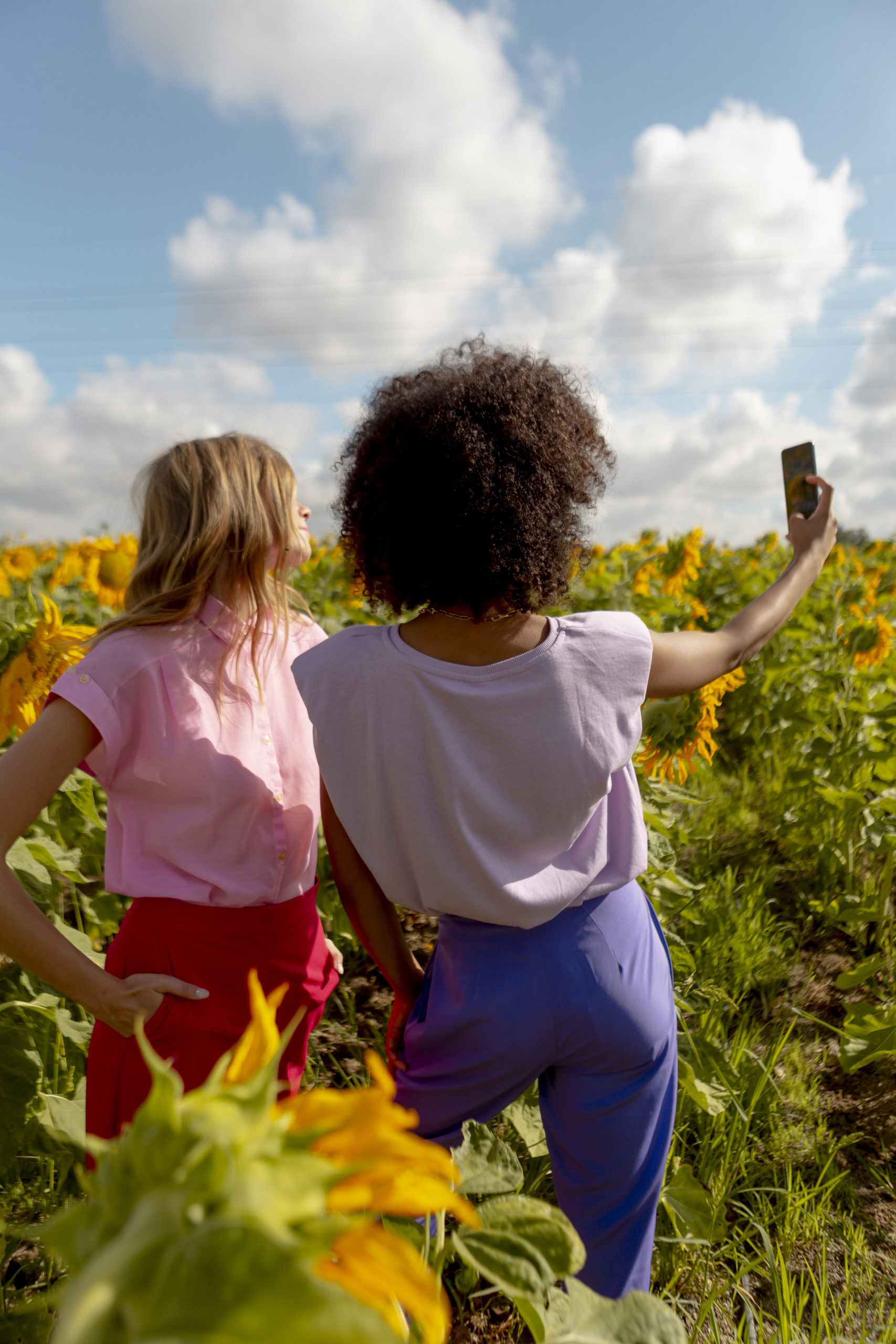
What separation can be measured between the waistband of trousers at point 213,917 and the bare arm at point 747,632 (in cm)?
67

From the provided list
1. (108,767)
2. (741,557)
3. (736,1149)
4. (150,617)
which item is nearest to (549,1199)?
(736,1149)

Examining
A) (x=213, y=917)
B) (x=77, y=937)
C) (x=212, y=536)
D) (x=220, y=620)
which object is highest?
(x=212, y=536)

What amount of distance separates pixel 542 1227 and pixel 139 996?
84 centimetres

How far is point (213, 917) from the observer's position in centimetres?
137

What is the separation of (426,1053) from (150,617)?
2.41 feet

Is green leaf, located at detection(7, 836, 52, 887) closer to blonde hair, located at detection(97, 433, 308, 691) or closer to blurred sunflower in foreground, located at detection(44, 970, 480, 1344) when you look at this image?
blonde hair, located at detection(97, 433, 308, 691)

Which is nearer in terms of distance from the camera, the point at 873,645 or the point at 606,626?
the point at 606,626

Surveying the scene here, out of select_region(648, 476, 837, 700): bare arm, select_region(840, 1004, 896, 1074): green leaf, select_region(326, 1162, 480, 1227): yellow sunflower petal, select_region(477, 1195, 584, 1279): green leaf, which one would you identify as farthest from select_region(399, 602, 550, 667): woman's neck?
select_region(840, 1004, 896, 1074): green leaf

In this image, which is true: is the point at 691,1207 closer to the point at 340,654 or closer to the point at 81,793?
the point at 340,654

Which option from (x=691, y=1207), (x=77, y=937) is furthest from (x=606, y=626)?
(x=691, y=1207)

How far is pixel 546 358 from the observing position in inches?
49.6

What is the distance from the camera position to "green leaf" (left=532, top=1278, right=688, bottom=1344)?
54cm

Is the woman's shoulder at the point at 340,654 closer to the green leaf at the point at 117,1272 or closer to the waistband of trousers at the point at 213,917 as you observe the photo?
the waistband of trousers at the point at 213,917

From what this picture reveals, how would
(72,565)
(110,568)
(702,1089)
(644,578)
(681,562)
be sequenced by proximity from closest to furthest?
1. (702,1089)
2. (110,568)
3. (72,565)
4. (681,562)
5. (644,578)
